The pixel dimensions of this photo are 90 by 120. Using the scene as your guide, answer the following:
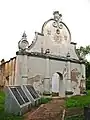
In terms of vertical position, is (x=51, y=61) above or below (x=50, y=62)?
above

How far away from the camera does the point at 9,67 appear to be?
850 inches

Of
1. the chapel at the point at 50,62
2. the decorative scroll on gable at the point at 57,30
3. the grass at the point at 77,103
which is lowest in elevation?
the grass at the point at 77,103

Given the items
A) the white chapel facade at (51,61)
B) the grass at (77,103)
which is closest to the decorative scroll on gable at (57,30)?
the white chapel facade at (51,61)

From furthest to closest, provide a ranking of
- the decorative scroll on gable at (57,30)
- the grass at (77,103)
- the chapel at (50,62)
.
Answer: the decorative scroll on gable at (57,30) → the chapel at (50,62) → the grass at (77,103)

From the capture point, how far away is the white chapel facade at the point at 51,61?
66.0ft

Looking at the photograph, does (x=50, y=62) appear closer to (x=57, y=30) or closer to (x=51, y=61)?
(x=51, y=61)

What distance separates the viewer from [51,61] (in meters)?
22.0

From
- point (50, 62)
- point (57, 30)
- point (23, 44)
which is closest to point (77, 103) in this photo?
point (50, 62)

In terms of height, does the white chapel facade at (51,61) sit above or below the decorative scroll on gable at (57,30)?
below

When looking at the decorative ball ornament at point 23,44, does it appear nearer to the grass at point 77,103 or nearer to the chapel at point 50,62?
the chapel at point 50,62

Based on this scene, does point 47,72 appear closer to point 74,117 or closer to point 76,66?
point 76,66

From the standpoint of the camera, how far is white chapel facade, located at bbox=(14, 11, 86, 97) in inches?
792

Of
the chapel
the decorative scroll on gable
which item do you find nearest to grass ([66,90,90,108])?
the chapel

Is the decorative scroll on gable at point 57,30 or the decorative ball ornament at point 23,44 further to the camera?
the decorative scroll on gable at point 57,30
